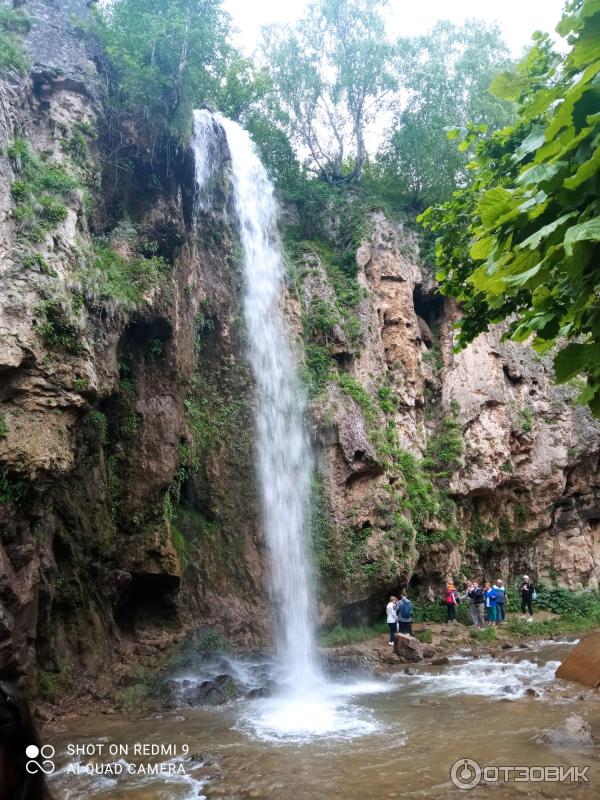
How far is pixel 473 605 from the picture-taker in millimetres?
16203

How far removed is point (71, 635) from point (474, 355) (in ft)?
53.3

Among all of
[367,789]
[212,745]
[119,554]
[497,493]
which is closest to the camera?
[367,789]

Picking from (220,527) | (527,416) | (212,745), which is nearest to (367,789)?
(212,745)

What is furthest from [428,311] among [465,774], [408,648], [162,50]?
A: [465,774]

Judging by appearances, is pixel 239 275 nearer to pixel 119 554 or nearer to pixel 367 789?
pixel 119 554

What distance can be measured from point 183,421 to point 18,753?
12556 mm

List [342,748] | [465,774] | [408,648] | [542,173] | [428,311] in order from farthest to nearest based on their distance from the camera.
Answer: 1. [428,311]
2. [408,648]
3. [342,748]
4. [465,774]
5. [542,173]

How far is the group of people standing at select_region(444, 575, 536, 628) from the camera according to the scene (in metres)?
16.1

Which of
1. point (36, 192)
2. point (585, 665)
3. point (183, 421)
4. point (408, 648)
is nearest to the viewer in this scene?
point (36, 192)

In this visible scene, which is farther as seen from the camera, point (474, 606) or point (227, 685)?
point (474, 606)

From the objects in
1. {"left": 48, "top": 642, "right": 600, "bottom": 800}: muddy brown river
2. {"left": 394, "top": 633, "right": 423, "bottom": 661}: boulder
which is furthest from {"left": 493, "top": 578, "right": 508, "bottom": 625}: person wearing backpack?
{"left": 48, "top": 642, "right": 600, "bottom": 800}: muddy brown river

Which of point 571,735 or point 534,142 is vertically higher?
point 534,142

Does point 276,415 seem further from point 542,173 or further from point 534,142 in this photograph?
point 542,173

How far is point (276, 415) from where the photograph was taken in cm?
1602
